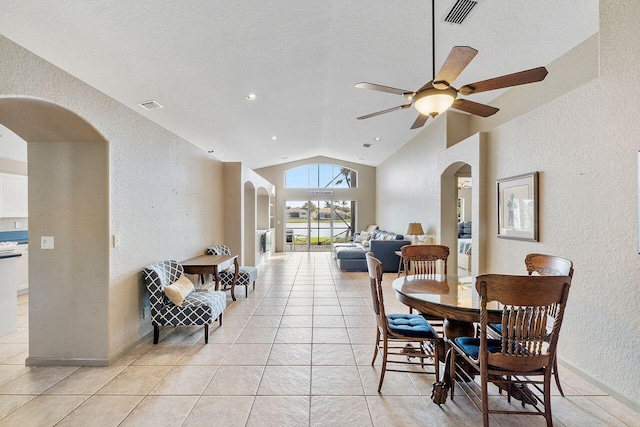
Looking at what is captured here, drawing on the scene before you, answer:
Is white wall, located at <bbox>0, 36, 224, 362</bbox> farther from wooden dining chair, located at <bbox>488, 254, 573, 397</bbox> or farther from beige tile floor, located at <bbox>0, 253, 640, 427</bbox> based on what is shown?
wooden dining chair, located at <bbox>488, 254, 573, 397</bbox>

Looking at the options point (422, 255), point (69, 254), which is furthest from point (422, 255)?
point (69, 254)

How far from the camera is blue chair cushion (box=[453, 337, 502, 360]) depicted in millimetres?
1952

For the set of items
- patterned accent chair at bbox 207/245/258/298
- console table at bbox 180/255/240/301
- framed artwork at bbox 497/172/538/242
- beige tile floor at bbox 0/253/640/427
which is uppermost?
framed artwork at bbox 497/172/538/242

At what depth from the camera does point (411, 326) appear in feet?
8.11

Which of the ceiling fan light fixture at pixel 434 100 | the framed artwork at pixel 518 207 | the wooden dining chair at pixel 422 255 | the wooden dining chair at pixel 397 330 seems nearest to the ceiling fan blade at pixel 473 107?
the ceiling fan light fixture at pixel 434 100

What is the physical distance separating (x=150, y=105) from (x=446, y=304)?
3.91 m

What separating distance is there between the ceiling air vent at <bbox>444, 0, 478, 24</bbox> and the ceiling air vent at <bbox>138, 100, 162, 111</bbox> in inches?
133

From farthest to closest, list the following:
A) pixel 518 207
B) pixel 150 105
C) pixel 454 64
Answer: pixel 150 105 → pixel 518 207 → pixel 454 64

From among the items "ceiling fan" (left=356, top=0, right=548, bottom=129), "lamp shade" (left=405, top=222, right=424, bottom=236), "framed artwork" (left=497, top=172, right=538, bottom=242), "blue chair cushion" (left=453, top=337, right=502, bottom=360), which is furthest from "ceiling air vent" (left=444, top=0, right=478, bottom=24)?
"lamp shade" (left=405, top=222, right=424, bottom=236)

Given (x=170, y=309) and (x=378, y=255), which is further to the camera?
(x=378, y=255)

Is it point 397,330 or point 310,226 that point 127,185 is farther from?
point 310,226

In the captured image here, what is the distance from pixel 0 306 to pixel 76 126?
2.53 metres

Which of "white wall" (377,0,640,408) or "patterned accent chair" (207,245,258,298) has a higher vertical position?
"white wall" (377,0,640,408)

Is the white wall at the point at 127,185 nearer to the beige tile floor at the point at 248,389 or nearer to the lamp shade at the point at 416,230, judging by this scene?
the beige tile floor at the point at 248,389
